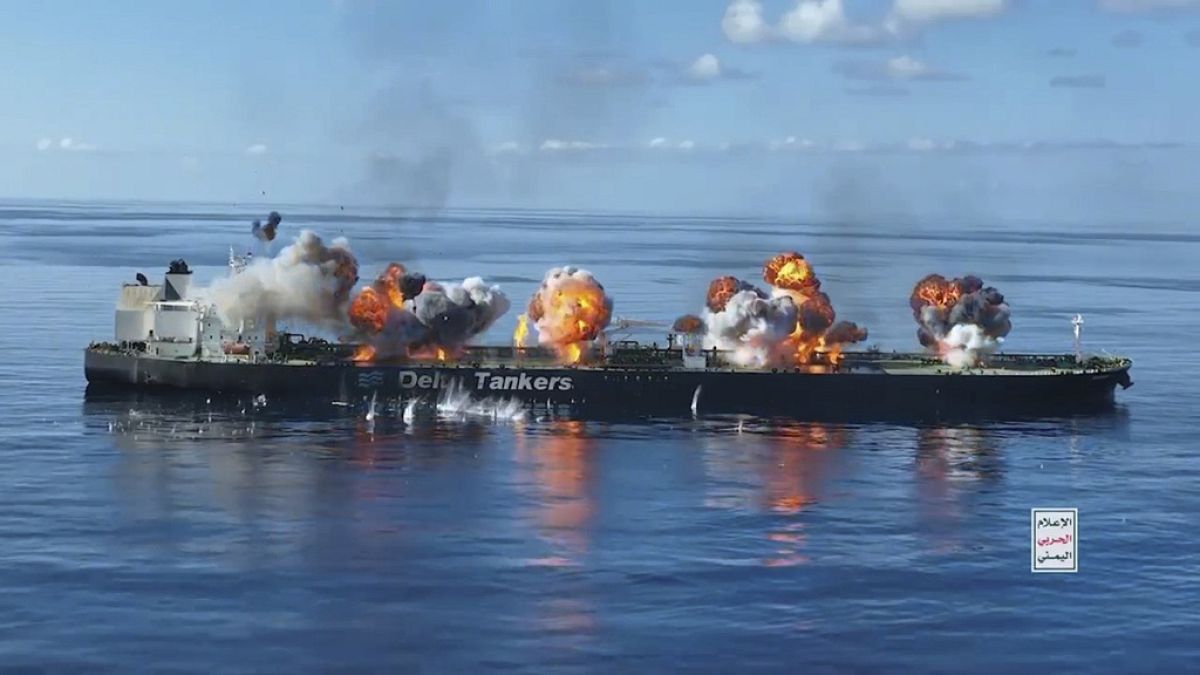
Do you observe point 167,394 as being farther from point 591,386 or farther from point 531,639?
point 531,639

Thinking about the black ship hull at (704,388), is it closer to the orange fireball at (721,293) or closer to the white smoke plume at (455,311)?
the white smoke plume at (455,311)

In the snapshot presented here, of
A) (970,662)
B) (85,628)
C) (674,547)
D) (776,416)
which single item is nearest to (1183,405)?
(776,416)

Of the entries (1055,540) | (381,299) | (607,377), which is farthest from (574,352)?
(1055,540)

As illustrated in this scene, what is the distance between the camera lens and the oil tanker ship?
15825cm

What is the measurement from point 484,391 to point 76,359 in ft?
217

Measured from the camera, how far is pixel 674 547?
9944 cm

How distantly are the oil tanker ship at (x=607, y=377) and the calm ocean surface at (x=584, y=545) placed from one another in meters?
7.02

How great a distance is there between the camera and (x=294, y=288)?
168000 millimetres

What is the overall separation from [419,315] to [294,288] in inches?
586

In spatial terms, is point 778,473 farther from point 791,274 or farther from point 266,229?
point 266,229

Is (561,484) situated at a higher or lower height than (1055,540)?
higher

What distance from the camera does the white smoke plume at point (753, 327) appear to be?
163 metres

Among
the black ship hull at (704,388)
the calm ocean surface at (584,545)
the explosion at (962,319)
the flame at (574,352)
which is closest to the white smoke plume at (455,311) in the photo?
the black ship hull at (704,388)

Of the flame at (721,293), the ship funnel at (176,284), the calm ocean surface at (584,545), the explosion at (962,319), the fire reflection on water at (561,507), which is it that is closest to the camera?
the calm ocean surface at (584,545)
